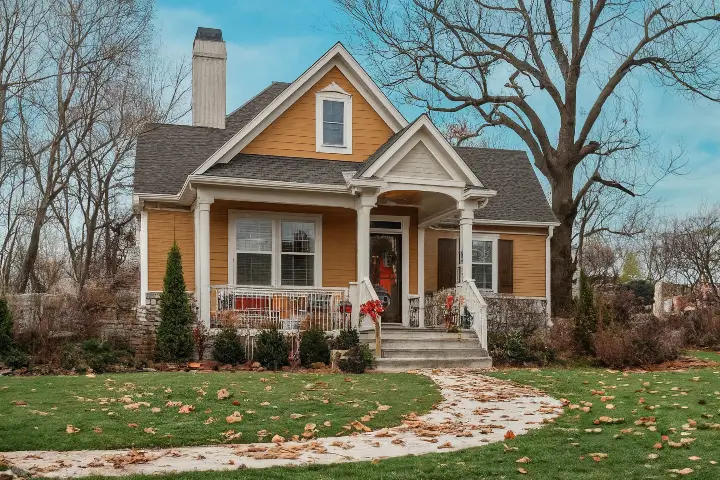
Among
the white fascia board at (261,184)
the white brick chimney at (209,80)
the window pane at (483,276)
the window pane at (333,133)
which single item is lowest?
the window pane at (483,276)

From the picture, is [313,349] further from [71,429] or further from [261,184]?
[71,429]

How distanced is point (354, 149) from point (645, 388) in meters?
9.87

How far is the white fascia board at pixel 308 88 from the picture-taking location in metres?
17.4

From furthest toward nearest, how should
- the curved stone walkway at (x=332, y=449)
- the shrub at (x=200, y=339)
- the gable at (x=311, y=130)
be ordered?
the gable at (x=311, y=130)
the shrub at (x=200, y=339)
the curved stone walkway at (x=332, y=449)

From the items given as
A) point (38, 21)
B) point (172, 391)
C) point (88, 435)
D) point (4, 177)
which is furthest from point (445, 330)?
point (4, 177)

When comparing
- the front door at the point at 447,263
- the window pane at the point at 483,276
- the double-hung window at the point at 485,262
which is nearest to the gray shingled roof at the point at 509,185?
the double-hung window at the point at 485,262

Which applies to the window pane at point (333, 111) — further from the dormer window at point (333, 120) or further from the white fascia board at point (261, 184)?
the white fascia board at point (261, 184)

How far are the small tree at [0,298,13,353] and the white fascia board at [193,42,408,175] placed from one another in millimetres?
5134

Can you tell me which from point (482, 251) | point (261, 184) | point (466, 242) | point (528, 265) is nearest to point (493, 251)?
point (482, 251)

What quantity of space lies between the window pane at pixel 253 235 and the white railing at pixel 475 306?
4.65 m

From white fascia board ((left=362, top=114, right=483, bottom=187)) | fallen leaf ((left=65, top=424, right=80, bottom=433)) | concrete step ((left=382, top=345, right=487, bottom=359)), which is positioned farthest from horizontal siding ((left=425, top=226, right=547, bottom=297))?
fallen leaf ((left=65, top=424, right=80, bottom=433))

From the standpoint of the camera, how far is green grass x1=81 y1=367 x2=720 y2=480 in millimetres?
6262

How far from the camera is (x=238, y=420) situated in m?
8.36

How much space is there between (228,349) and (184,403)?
574 cm
